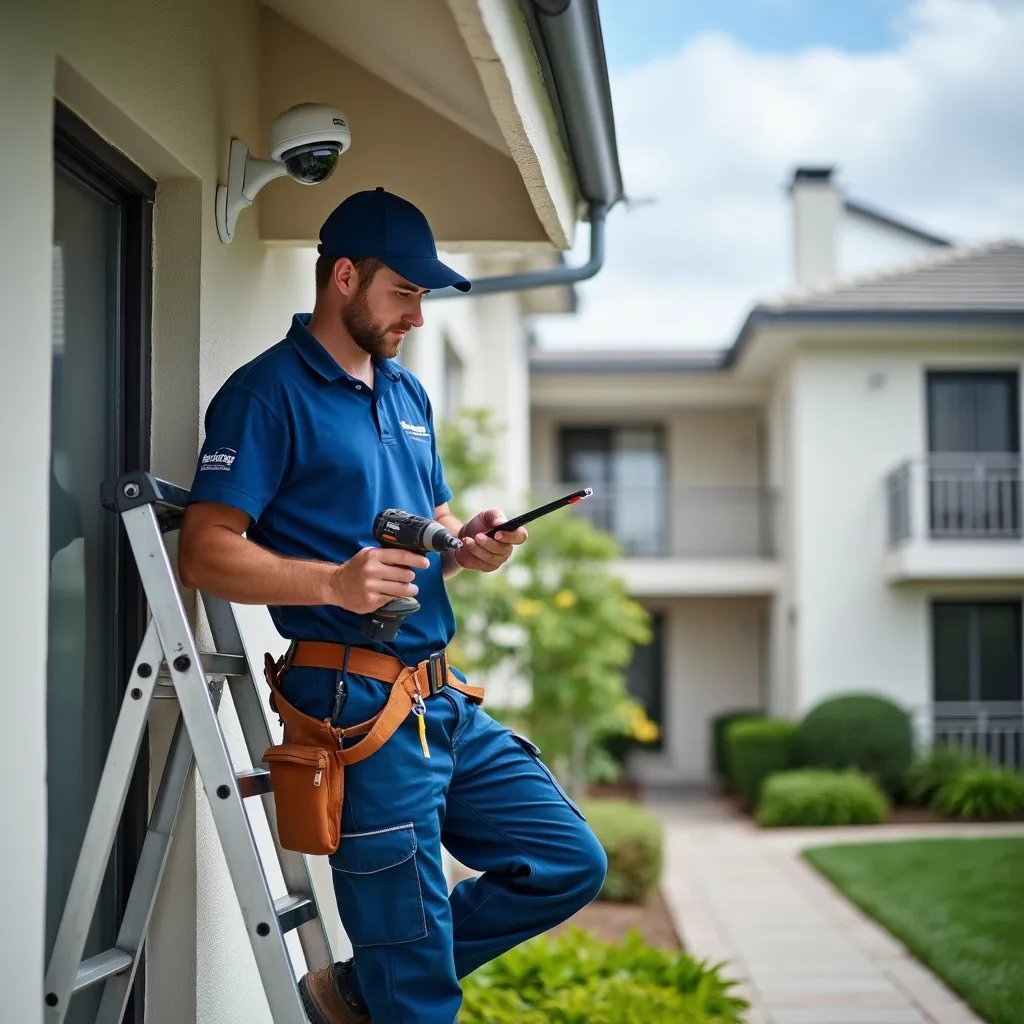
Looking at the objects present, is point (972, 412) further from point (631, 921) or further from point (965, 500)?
point (631, 921)

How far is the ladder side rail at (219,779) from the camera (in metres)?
2.76

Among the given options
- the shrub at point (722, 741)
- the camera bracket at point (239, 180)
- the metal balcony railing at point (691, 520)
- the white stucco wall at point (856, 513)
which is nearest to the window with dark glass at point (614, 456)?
the metal balcony railing at point (691, 520)

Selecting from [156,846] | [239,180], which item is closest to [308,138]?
[239,180]

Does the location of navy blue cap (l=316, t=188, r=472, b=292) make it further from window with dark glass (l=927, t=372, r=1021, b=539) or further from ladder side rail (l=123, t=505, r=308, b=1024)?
window with dark glass (l=927, t=372, r=1021, b=539)

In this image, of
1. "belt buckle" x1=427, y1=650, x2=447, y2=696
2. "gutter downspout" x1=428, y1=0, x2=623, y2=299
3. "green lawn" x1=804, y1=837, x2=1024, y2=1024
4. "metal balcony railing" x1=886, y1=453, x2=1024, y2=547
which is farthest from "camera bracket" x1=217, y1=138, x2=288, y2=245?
"metal balcony railing" x1=886, y1=453, x2=1024, y2=547

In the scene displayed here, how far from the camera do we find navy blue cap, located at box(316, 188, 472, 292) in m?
3.15

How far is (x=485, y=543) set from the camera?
3.20 metres

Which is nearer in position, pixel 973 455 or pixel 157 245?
pixel 157 245

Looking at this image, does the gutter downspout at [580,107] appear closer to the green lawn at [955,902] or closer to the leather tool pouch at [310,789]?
the leather tool pouch at [310,789]

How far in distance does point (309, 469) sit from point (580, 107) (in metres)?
1.31

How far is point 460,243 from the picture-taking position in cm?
423

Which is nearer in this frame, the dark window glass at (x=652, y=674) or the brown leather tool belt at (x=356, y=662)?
the brown leather tool belt at (x=356, y=662)

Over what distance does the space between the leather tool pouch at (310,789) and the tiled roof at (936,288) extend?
14533 mm

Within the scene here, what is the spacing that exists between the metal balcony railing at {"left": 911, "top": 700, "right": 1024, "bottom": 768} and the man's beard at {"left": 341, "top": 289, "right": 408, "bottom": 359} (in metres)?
14.2
